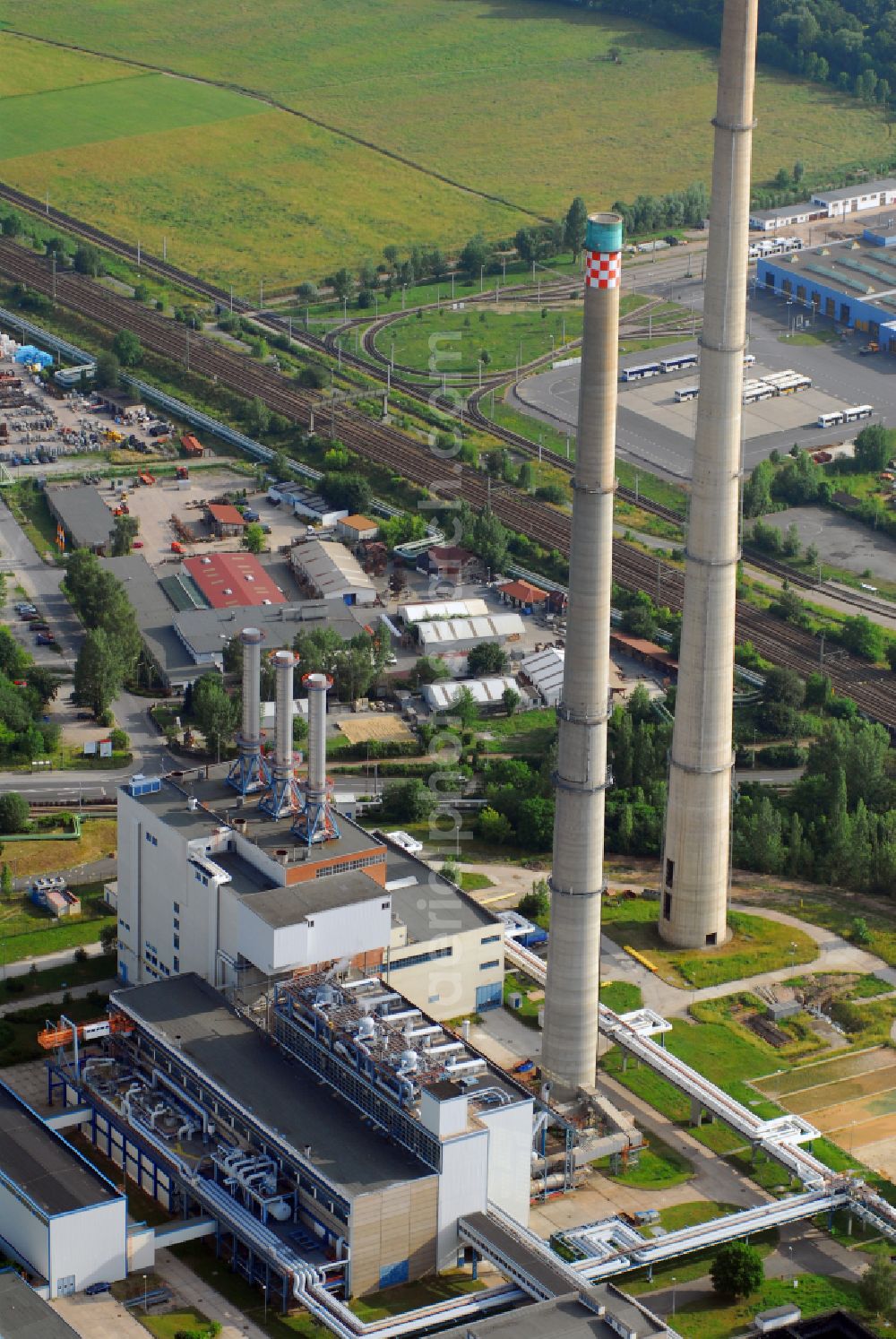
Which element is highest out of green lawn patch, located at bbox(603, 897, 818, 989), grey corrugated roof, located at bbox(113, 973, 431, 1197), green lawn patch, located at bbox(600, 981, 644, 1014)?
grey corrugated roof, located at bbox(113, 973, 431, 1197)

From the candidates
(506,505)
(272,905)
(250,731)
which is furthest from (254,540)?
(272,905)

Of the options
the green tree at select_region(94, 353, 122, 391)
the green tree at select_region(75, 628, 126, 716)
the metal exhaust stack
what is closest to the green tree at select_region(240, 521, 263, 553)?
the green tree at select_region(75, 628, 126, 716)

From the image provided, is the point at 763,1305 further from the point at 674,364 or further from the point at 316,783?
the point at 674,364

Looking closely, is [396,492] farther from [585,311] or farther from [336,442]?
[585,311]

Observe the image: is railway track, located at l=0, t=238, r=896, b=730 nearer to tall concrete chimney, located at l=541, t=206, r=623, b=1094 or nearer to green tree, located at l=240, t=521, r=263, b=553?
green tree, located at l=240, t=521, r=263, b=553

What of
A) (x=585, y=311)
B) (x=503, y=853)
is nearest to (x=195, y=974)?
(x=503, y=853)

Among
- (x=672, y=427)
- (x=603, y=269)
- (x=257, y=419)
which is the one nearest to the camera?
(x=603, y=269)

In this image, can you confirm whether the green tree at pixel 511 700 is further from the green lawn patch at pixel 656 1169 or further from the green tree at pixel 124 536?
the green lawn patch at pixel 656 1169
